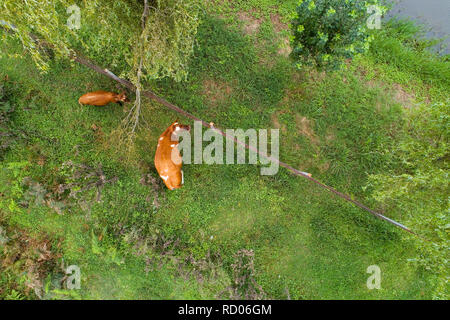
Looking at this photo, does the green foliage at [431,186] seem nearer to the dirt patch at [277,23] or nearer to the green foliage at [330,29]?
the green foliage at [330,29]

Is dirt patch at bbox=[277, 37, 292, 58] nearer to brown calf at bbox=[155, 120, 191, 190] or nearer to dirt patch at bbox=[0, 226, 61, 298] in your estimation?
brown calf at bbox=[155, 120, 191, 190]

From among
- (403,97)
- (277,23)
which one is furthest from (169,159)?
(403,97)

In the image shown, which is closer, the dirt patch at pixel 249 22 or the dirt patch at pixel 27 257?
the dirt patch at pixel 27 257

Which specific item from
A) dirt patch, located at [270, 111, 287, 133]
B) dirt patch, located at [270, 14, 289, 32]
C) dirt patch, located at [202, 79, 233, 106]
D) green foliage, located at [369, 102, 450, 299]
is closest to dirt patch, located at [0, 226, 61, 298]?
dirt patch, located at [202, 79, 233, 106]

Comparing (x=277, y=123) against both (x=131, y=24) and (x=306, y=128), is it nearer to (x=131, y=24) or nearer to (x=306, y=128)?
(x=306, y=128)

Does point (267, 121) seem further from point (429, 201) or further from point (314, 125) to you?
point (429, 201)

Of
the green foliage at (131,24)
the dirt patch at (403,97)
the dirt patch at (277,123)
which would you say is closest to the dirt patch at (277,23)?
the dirt patch at (277,123)
